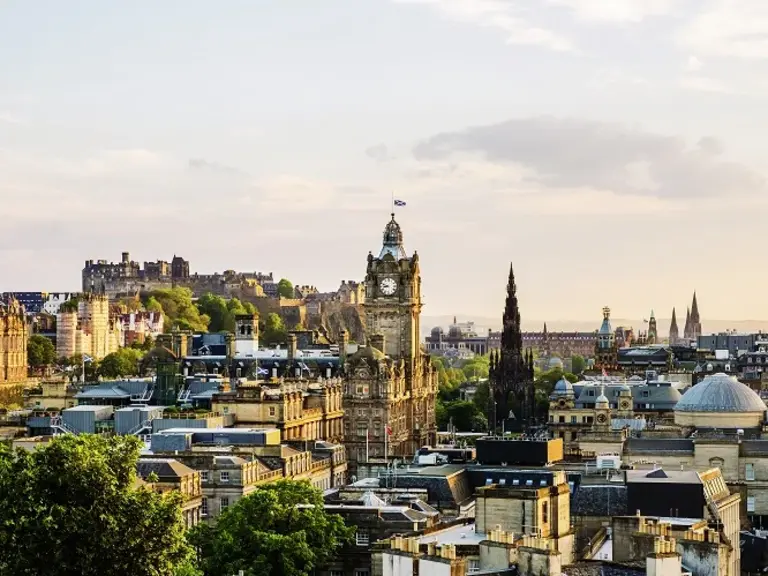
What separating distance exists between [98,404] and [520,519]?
91.9 metres

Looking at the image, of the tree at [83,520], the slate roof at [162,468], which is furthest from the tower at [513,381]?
the tree at [83,520]

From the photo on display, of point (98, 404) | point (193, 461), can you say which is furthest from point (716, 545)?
point (98, 404)

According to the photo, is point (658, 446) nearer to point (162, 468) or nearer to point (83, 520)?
point (162, 468)

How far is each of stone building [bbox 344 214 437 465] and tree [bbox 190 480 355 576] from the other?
64003mm

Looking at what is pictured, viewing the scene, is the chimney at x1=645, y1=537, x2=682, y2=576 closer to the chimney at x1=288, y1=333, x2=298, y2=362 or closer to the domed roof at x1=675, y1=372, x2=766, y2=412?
the domed roof at x1=675, y1=372, x2=766, y2=412

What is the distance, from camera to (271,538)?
8125 cm

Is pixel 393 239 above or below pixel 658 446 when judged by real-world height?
above

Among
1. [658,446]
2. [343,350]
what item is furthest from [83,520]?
[343,350]

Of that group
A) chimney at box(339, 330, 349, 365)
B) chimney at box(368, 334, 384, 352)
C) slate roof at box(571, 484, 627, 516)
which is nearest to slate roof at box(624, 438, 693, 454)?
slate roof at box(571, 484, 627, 516)

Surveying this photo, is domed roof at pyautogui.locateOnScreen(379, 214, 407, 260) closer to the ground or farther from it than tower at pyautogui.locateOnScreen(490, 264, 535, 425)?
farther from it

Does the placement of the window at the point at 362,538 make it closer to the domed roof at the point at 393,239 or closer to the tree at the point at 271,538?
the tree at the point at 271,538

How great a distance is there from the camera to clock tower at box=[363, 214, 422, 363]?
170375mm

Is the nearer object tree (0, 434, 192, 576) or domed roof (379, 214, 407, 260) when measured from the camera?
tree (0, 434, 192, 576)

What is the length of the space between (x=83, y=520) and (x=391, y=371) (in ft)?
295
